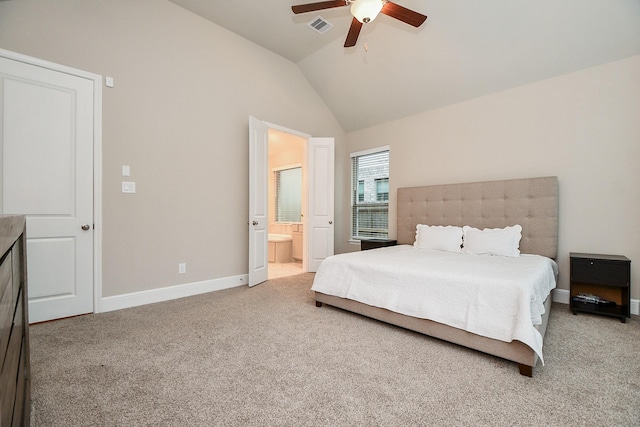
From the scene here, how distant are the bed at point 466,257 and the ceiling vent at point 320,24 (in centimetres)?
256

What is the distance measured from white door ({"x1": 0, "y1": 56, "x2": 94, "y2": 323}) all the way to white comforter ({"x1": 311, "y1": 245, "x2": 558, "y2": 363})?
239 centimetres

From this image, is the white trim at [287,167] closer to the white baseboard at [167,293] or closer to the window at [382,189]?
the window at [382,189]

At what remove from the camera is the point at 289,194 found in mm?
6652

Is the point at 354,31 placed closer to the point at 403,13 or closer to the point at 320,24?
the point at 403,13

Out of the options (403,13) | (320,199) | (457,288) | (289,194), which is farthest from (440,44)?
(289,194)

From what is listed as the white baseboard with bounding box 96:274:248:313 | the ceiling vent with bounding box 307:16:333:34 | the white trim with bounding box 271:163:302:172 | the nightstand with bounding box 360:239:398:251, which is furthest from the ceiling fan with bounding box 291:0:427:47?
the white trim with bounding box 271:163:302:172

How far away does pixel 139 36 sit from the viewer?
3119mm

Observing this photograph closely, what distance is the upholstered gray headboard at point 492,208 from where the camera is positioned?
3297 millimetres

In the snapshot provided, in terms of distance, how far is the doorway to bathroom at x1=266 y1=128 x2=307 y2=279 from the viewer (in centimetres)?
602

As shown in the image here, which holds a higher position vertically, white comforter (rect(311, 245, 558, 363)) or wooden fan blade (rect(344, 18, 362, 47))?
wooden fan blade (rect(344, 18, 362, 47))

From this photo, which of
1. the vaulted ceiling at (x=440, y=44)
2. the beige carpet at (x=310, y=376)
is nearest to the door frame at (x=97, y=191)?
the beige carpet at (x=310, y=376)

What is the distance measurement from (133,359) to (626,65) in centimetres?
522

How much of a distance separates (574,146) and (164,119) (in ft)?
15.4

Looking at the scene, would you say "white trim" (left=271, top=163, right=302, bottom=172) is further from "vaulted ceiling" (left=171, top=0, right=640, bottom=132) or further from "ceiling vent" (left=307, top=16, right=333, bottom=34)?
"ceiling vent" (left=307, top=16, right=333, bottom=34)
